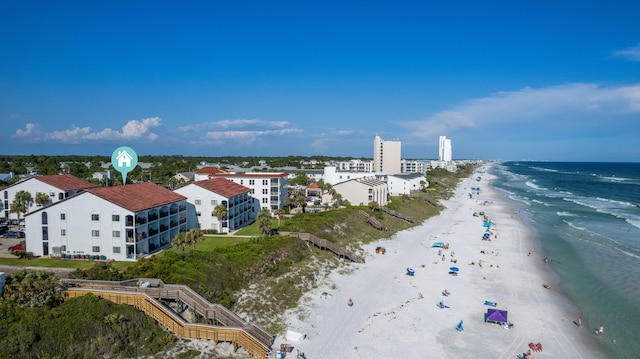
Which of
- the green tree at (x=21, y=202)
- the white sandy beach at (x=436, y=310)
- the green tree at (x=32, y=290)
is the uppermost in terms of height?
the green tree at (x=21, y=202)

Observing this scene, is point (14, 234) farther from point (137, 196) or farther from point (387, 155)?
point (387, 155)

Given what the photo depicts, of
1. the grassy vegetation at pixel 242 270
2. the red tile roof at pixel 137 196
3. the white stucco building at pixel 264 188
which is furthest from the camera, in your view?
the white stucco building at pixel 264 188

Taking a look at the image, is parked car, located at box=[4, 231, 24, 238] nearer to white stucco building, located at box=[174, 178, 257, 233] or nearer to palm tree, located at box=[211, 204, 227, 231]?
white stucco building, located at box=[174, 178, 257, 233]

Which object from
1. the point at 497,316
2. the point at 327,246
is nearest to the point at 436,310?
the point at 497,316

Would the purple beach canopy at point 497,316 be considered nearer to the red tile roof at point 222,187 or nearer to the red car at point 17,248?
the red tile roof at point 222,187

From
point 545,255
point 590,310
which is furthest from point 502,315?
point 545,255

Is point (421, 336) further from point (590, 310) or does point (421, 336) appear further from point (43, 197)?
point (43, 197)

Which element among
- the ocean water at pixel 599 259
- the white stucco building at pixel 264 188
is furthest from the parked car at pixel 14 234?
the ocean water at pixel 599 259

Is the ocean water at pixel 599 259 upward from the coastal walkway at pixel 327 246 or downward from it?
downward
